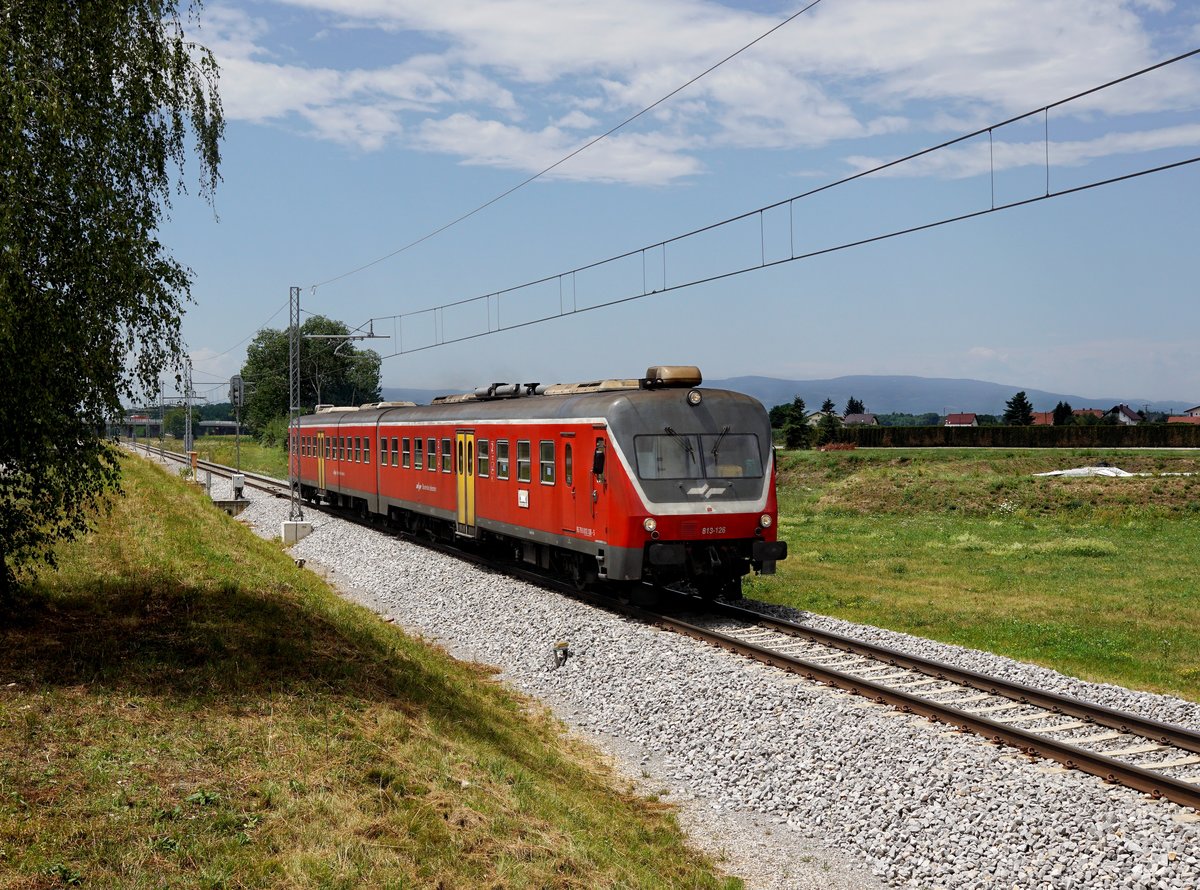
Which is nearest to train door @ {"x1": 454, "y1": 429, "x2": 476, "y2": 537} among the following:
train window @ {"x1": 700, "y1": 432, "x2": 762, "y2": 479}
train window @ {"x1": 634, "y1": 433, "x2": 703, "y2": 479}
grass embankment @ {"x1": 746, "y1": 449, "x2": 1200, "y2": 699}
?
grass embankment @ {"x1": 746, "y1": 449, "x2": 1200, "y2": 699}

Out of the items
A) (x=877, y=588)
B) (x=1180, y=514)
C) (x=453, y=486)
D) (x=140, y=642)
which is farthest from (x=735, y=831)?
(x=1180, y=514)

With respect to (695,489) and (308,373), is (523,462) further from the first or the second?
(308,373)

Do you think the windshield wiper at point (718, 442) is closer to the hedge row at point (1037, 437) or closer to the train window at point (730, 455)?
the train window at point (730, 455)

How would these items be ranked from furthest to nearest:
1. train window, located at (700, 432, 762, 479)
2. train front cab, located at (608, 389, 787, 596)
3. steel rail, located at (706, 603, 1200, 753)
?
train window, located at (700, 432, 762, 479) → train front cab, located at (608, 389, 787, 596) → steel rail, located at (706, 603, 1200, 753)

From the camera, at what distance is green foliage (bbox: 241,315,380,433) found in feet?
378

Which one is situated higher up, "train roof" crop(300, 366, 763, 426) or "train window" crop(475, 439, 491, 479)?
"train roof" crop(300, 366, 763, 426)

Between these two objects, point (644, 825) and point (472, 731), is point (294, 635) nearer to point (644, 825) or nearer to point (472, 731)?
point (472, 731)

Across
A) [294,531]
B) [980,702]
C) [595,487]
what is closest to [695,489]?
[595,487]

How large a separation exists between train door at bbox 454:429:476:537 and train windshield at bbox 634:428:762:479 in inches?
276

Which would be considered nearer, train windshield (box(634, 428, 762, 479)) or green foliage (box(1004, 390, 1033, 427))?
train windshield (box(634, 428, 762, 479))

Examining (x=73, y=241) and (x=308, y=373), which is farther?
(x=308, y=373)

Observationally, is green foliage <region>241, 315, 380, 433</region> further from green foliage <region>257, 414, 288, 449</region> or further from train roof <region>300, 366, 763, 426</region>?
train roof <region>300, 366, 763, 426</region>

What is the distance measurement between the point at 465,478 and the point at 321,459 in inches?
649

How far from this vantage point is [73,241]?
10.1 meters
